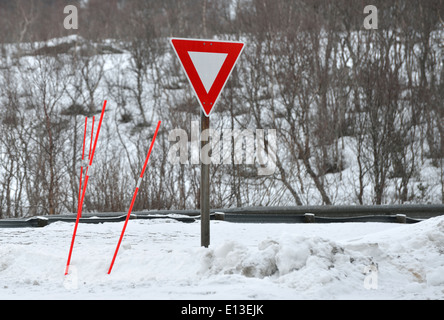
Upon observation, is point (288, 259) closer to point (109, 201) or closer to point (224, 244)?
point (224, 244)

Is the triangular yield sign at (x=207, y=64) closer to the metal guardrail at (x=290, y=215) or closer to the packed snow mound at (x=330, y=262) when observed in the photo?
the packed snow mound at (x=330, y=262)

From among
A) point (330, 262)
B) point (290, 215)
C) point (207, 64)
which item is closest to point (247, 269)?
point (330, 262)

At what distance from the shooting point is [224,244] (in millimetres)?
5355

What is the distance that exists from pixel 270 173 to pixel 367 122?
3.58 meters

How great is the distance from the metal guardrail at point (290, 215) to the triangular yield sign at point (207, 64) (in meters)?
3.24

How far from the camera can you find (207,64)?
5.84 meters

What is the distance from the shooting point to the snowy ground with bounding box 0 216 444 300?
440cm

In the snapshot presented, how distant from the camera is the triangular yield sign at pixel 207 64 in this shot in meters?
5.78

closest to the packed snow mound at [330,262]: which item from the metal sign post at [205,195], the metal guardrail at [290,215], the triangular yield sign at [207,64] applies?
the metal sign post at [205,195]

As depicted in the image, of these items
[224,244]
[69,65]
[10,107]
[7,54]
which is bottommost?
[224,244]

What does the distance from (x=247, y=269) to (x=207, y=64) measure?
2.25 meters

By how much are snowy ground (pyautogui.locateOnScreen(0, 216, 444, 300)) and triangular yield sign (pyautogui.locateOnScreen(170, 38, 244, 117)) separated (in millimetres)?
1590
